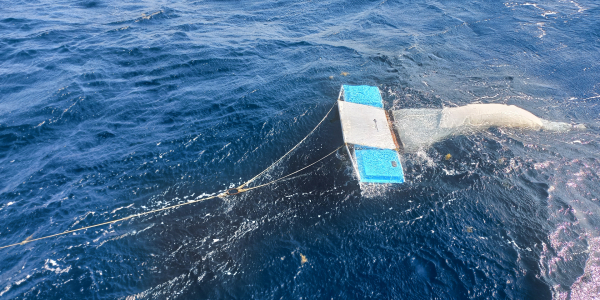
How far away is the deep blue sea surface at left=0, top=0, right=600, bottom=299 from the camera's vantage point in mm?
16078

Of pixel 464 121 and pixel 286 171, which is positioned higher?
→ pixel 464 121

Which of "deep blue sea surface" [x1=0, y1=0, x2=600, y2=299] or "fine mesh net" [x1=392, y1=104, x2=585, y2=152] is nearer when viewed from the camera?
"deep blue sea surface" [x1=0, y1=0, x2=600, y2=299]

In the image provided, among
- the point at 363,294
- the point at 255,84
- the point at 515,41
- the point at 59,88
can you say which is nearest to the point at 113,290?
the point at 363,294

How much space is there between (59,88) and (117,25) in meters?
18.6

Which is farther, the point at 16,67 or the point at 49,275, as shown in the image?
the point at 16,67

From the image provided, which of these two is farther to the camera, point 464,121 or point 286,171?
point 464,121

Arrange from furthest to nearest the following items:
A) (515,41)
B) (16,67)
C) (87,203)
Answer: (515,41) → (16,67) → (87,203)

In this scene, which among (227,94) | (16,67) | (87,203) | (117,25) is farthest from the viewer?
(117,25)

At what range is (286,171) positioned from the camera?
71.1ft

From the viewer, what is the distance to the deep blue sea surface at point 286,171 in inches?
633

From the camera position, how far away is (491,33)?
126 feet

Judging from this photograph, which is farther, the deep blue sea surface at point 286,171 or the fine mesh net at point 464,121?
the fine mesh net at point 464,121

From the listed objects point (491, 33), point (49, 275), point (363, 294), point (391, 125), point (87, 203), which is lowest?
point (363, 294)

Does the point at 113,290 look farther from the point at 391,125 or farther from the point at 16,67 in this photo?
the point at 16,67
